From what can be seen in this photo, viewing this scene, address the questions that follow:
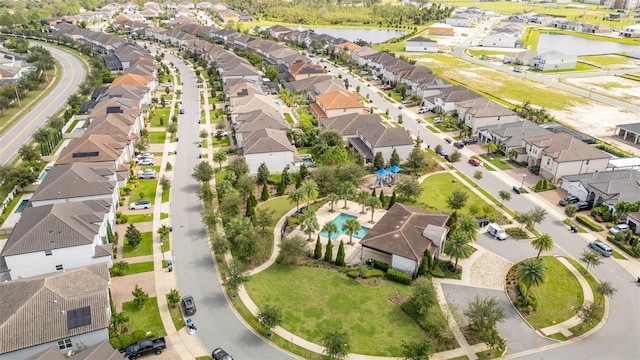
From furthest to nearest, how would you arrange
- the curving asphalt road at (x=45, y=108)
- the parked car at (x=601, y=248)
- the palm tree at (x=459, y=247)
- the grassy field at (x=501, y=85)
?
the grassy field at (x=501, y=85)
the curving asphalt road at (x=45, y=108)
the parked car at (x=601, y=248)
the palm tree at (x=459, y=247)

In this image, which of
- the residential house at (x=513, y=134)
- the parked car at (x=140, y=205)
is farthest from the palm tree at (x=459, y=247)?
the parked car at (x=140, y=205)

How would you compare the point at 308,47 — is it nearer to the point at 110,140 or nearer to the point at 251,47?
the point at 251,47

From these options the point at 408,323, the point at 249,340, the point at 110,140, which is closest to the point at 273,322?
the point at 249,340

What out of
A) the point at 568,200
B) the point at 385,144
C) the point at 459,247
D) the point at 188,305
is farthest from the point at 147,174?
the point at 568,200

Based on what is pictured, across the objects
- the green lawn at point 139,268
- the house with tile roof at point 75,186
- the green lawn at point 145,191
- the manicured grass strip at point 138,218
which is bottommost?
the green lawn at point 139,268

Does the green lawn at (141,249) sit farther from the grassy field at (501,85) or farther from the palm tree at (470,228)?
the grassy field at (501,85)

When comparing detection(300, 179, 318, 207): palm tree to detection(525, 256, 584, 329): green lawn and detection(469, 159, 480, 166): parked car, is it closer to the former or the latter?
detection(525, 256, 584, 329): green lawn

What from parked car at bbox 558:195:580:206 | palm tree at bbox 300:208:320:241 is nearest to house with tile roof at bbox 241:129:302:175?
palm tree at bbox 300:208:320:241

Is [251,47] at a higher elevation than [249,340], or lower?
higher
